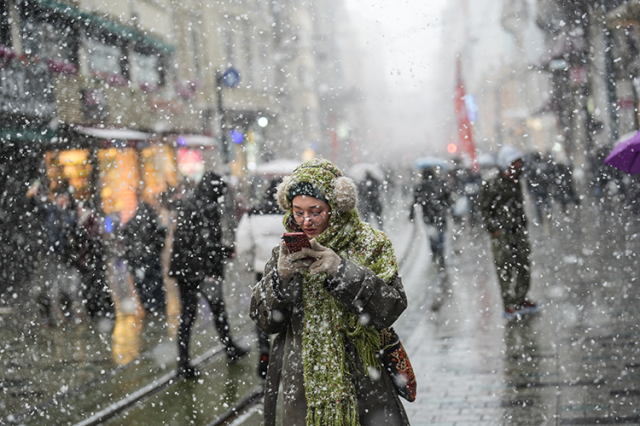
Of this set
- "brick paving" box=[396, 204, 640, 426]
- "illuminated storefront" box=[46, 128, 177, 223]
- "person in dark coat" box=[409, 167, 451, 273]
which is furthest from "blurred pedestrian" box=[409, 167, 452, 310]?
"illuminated storefront" box=[46, 128, 177, 223]

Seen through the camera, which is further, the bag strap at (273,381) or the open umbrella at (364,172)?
the open umbrella at (364,172)

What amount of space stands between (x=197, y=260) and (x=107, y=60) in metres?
16.1

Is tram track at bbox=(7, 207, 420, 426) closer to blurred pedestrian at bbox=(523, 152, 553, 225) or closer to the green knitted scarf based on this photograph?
the green knitted scarf

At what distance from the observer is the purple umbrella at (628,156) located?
238 inches

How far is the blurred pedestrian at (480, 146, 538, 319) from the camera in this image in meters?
7.58

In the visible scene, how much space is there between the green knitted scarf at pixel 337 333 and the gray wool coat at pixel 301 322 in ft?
0.17

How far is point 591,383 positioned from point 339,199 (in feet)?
11.4

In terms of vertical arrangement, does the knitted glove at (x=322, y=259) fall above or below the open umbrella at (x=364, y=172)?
below

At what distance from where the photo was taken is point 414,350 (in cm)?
655

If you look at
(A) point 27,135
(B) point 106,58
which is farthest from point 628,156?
(B) point 106,58

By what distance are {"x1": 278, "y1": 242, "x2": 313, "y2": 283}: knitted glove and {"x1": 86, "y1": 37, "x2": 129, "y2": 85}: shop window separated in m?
18.1

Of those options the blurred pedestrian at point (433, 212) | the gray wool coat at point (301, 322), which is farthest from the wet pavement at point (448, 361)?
the gray wool coat at point (301, 322)

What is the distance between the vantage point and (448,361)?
6.07 m

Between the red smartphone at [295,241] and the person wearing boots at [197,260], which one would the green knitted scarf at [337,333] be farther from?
the person wearing boots at [197,260]
